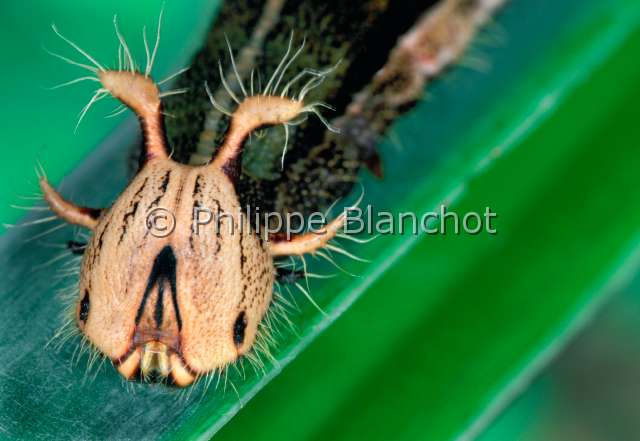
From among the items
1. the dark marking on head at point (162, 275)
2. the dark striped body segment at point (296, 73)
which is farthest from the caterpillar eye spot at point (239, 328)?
the dark striped body segment at point (296, 73)

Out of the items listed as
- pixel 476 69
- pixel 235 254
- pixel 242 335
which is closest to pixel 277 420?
pixel 242 335

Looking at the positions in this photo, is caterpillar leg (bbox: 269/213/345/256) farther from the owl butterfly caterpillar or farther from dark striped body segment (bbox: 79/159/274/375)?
dark striped body segment (bbox: 79/159/274/375)

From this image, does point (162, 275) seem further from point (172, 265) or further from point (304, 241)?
point (304, 241)

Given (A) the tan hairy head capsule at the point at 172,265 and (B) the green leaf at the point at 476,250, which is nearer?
(A) the tan hairy head capsule at the point at 172,265

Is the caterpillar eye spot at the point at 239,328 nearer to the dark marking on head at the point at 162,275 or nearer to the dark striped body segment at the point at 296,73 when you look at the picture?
the dark marking on head at the point at 162,275

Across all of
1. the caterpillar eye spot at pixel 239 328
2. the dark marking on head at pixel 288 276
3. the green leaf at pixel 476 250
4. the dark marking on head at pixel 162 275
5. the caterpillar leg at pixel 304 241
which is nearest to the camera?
the dark marking on head at pixel 162 275

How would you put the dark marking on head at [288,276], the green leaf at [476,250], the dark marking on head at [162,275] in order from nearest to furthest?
1. the dark marking on head at [162,275]
2. the dark marking on head at [288,276]
3. the green leaf at [476,250]

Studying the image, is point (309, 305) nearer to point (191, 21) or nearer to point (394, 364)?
point (394, 364)
